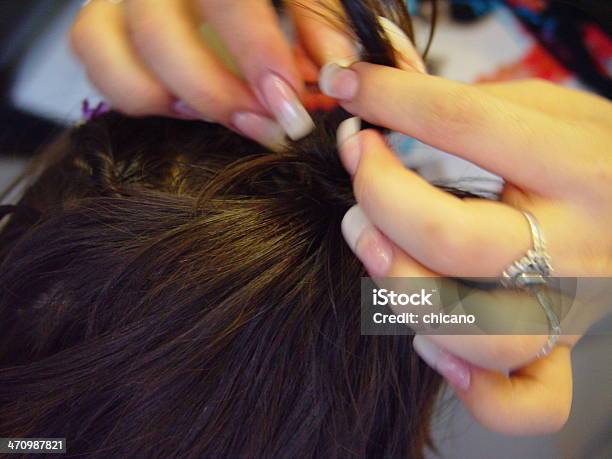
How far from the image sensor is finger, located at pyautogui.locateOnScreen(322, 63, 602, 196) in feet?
1.23

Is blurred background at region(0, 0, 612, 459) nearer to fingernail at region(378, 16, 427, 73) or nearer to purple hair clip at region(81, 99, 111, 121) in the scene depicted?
purple hair clip at region(81, 99, 111, 121)

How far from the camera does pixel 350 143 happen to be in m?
0.44

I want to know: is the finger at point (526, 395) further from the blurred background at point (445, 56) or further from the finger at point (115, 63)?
the finger at point (115, 63)

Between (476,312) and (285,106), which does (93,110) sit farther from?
(476,312)

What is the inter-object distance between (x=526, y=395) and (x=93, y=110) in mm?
636

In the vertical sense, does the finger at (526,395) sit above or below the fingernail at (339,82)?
below

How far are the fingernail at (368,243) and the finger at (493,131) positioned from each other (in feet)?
0.28

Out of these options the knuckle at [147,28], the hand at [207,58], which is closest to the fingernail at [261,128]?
the hand at [207,58]

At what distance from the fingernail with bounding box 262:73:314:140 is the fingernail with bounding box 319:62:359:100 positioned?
0.11ft

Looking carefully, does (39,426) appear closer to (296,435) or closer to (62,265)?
(62,265)

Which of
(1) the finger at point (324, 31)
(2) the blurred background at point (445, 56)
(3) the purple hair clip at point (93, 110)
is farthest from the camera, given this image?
(2) the blurred background at point (445, 56)

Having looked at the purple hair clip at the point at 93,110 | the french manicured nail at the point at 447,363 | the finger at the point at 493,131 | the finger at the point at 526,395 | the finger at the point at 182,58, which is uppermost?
the finger at the point at 182,58

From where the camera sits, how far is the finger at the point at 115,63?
20.0 inches

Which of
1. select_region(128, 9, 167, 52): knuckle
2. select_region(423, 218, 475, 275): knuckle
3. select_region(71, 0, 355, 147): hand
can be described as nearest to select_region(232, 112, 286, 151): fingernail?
select_region(71, 0, 355, 147): hand
